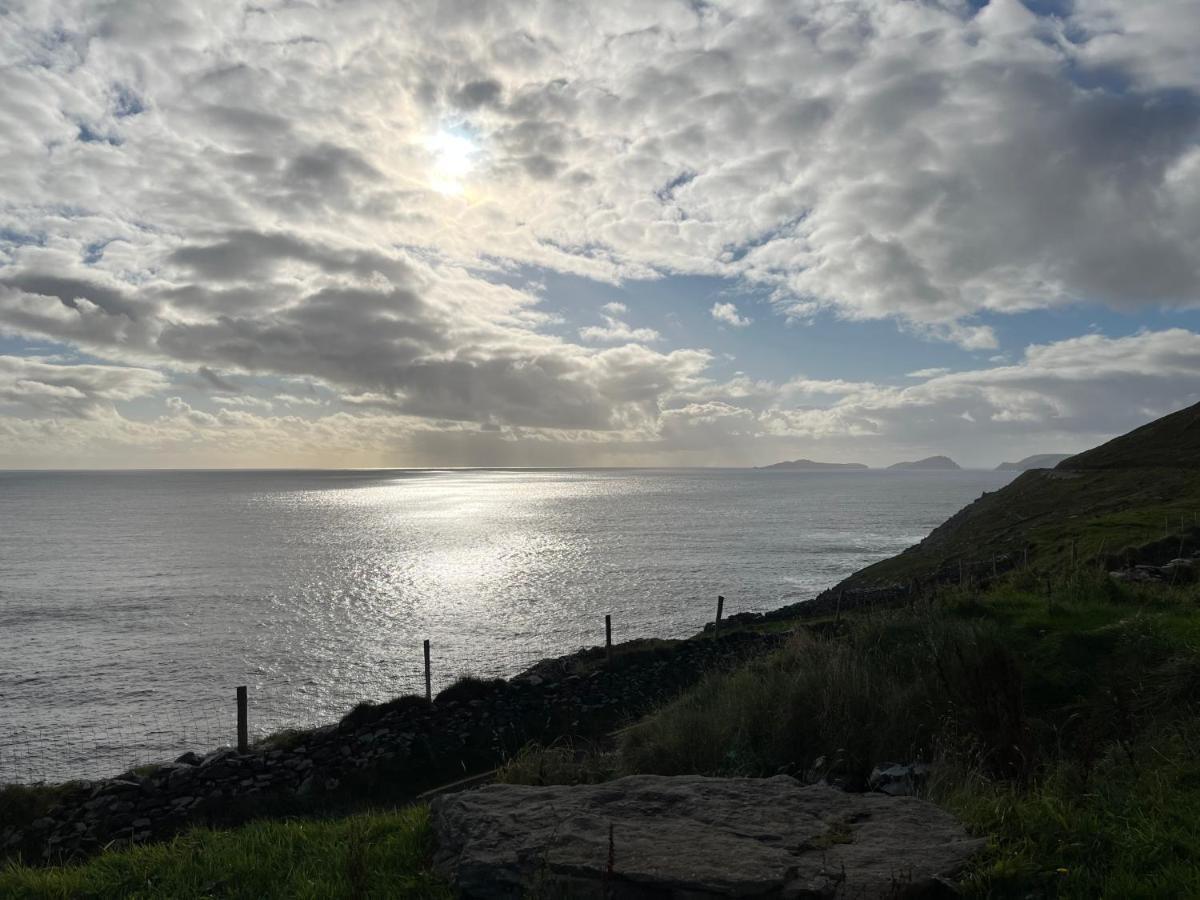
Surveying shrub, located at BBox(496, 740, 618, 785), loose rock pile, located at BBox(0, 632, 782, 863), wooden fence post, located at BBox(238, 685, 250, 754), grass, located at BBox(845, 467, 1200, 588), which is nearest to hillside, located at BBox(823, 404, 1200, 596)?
grass, located at BBox(845, 467, 1200, 588)

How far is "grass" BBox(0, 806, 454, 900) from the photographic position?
258 inches

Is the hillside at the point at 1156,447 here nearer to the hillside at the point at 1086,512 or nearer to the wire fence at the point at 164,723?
the hillside at the point at 1086,512

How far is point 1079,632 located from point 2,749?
106 ft

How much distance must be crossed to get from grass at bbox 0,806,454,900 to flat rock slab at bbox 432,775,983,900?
0.37 m

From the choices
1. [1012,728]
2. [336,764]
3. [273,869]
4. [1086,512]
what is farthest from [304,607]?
[1086,512]

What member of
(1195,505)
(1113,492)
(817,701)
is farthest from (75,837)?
(1113,492)

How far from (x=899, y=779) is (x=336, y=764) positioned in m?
13.4

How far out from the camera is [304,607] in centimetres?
5338

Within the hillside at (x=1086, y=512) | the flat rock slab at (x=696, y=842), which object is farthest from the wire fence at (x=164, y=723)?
the hillside at (x=1086, y=512)

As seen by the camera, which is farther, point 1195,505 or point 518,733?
point 1195,505

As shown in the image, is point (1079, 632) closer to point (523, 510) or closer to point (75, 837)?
point (75, 837)

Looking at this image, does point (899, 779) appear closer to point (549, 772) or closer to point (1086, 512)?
point (549, 772)

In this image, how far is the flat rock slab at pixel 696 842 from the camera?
546 centimetres

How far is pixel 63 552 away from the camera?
8538cm
